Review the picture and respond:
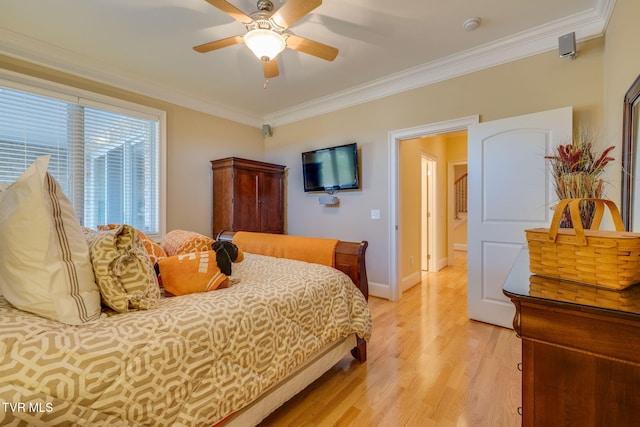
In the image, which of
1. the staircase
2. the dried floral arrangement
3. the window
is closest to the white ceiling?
the window

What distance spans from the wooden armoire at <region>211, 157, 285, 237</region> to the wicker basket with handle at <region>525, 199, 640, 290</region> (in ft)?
10.8

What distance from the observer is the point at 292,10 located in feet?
5.50

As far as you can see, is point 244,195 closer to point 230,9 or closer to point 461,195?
point 230,9

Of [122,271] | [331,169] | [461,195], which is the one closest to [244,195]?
[331,169]

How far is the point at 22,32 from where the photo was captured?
2330 millimetres

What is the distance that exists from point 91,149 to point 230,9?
230 cm

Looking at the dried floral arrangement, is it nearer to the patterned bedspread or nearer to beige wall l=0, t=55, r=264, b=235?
the patterned bedspread

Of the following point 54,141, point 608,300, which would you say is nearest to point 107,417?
point 608,300

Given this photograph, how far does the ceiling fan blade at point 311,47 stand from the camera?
78.1 inches

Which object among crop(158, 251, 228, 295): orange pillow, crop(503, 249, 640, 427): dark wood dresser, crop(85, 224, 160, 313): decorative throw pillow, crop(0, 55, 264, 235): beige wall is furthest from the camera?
crop(0, 55, 264, 235): beige wall

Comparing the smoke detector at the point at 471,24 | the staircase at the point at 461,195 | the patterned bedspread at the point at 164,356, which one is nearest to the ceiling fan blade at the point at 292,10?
the smoke detector at the point at 471,24

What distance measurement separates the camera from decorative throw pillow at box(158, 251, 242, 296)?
1311 mm

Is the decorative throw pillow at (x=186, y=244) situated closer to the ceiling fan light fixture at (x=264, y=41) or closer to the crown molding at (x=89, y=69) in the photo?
the ceiling fan light fixture at (x=264, y=41)

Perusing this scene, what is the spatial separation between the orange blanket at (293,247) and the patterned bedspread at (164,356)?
1.56 ft
